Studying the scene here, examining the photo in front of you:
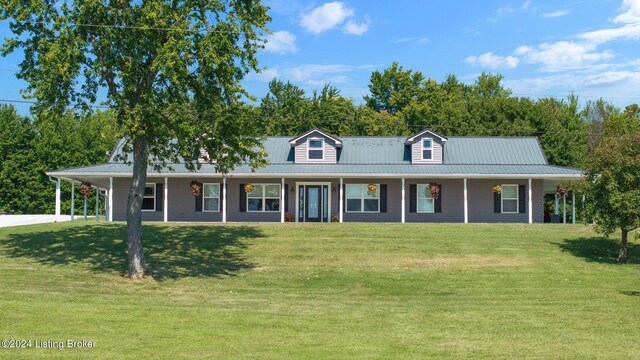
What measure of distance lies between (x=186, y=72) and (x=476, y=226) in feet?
48.6

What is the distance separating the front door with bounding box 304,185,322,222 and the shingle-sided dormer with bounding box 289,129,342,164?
1.66m

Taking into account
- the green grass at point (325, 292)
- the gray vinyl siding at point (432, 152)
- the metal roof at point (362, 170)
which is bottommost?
the green grass at point (325, 292)

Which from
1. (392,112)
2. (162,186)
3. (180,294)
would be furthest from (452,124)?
(180,294)

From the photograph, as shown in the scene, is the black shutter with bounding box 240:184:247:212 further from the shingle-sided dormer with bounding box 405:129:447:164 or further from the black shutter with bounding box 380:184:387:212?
the shingle-sided dormer with bounding box 405:129:447:164

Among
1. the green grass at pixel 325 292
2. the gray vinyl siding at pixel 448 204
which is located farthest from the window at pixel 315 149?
the green grass at pixel 325 292

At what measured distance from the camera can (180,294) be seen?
51.5ft

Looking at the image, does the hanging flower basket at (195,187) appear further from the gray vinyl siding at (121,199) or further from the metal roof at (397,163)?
the gray vinyl siding at (121,199)

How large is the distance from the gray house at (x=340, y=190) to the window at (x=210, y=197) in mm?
49

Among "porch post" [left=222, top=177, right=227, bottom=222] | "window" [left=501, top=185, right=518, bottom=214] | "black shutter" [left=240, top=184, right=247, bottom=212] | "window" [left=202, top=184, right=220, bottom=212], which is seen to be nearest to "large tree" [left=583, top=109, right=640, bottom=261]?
"window" [left=501, top=185, right=518, bottom=214]

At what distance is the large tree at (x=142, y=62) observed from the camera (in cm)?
1678

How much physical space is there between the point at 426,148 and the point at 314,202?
6223 mm

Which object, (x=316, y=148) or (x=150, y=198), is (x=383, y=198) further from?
(x=150, y=198)

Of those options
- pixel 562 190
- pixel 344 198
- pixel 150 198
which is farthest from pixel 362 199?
pixel 150 198

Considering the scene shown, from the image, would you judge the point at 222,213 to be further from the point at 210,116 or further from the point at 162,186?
the point at 210,116
